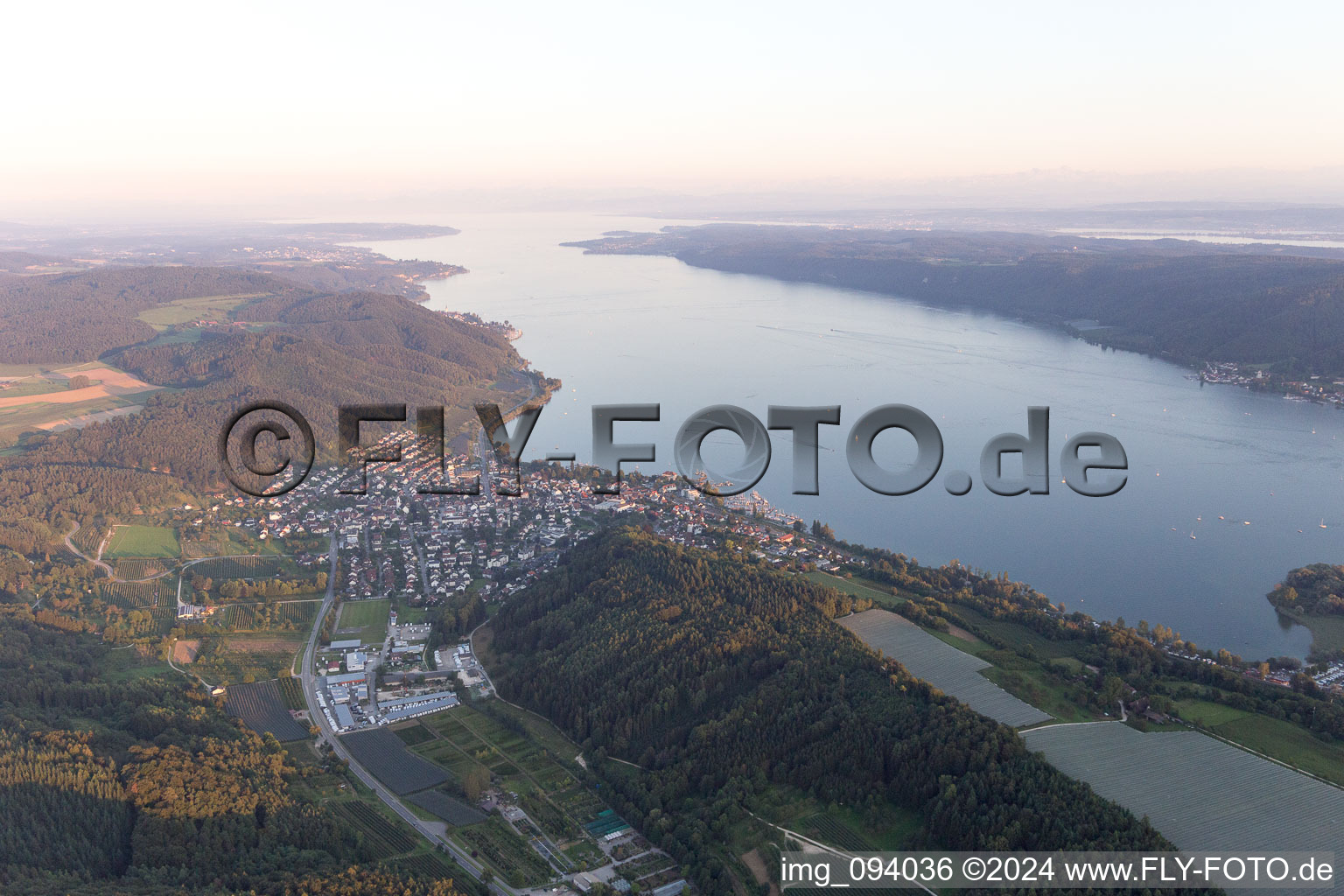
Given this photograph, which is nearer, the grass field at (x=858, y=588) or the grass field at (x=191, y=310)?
the grass field at (x=858, y=588)

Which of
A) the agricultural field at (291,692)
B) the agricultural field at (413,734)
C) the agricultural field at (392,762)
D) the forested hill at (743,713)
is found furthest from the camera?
the agricultural field at (291,692)

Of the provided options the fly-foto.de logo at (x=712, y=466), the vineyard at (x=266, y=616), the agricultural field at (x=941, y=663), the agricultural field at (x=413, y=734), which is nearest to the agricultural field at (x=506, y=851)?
the agricultural field at (x=413, y=734)

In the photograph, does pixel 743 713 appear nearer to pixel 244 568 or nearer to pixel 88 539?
pixel 244 568

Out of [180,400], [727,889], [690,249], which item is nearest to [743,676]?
[727,889]

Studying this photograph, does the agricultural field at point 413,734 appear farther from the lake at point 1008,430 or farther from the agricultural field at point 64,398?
the agricultural field at point 64,398

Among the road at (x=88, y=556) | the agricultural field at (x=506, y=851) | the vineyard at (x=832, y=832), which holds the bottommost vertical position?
the agricultural field at (x=506, y=851)

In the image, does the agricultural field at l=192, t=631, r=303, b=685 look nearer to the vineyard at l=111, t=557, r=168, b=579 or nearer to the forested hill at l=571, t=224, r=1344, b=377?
the vineyard at l=111, t=557, r=168, b=579

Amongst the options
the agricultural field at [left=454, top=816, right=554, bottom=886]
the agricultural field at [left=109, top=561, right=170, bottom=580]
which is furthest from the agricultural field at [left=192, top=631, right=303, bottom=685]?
the agricultural field at [left=454, top=816, right=554, bottom=886]
